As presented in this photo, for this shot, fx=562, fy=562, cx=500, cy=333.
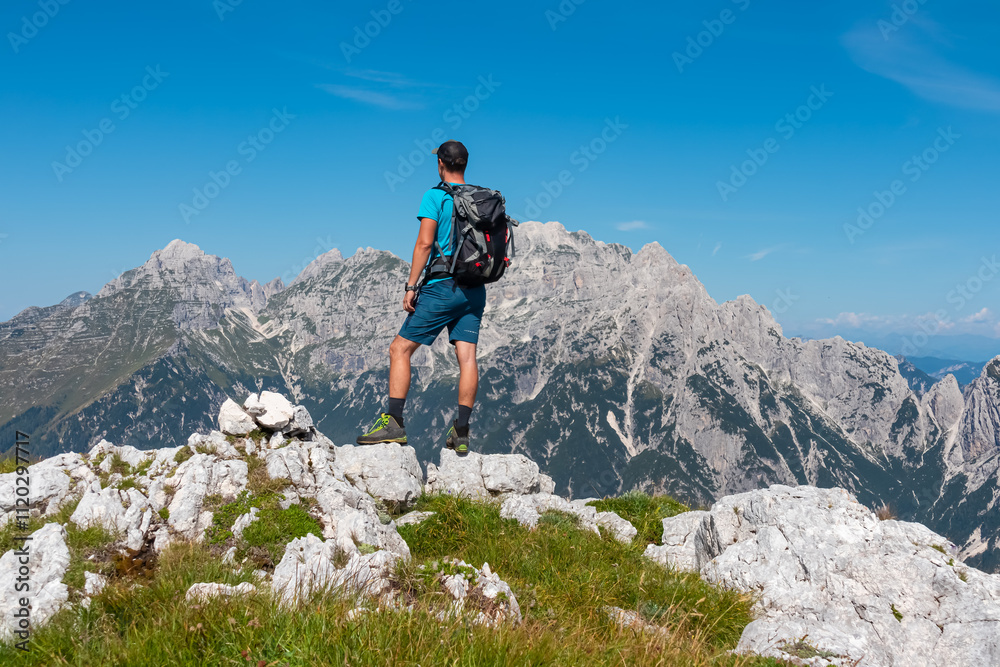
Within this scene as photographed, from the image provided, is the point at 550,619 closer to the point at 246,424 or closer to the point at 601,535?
the point at 601,535

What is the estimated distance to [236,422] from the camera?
13.9 metres

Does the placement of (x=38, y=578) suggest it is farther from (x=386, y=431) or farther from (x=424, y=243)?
(x=424, y=243)

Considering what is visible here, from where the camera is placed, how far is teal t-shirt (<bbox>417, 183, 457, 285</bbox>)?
32.3ft

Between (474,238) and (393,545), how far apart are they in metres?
5.62

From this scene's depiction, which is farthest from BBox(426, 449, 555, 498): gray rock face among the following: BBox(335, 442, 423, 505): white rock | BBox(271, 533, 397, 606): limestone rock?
BBox(271, 533, 397, 606): limestone rock

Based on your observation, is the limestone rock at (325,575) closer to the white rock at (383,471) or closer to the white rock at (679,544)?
the white rock at (383,471)

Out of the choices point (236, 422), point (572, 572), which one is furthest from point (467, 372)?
point (236, 422)

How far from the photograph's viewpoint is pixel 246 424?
547 inches

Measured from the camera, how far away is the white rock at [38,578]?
622cm

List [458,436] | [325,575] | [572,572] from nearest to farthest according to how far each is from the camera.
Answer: [325,575], [572,572], [458,436]

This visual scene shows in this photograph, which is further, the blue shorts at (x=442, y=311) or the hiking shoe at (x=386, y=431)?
the hiking shoe at (x=386, y=431)

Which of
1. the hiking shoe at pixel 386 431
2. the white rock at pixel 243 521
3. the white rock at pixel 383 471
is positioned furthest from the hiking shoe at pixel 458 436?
the white rock at pixel 243 521

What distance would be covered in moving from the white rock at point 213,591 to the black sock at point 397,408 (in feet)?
17.0

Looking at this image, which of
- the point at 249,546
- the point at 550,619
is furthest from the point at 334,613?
the point at 249,546
